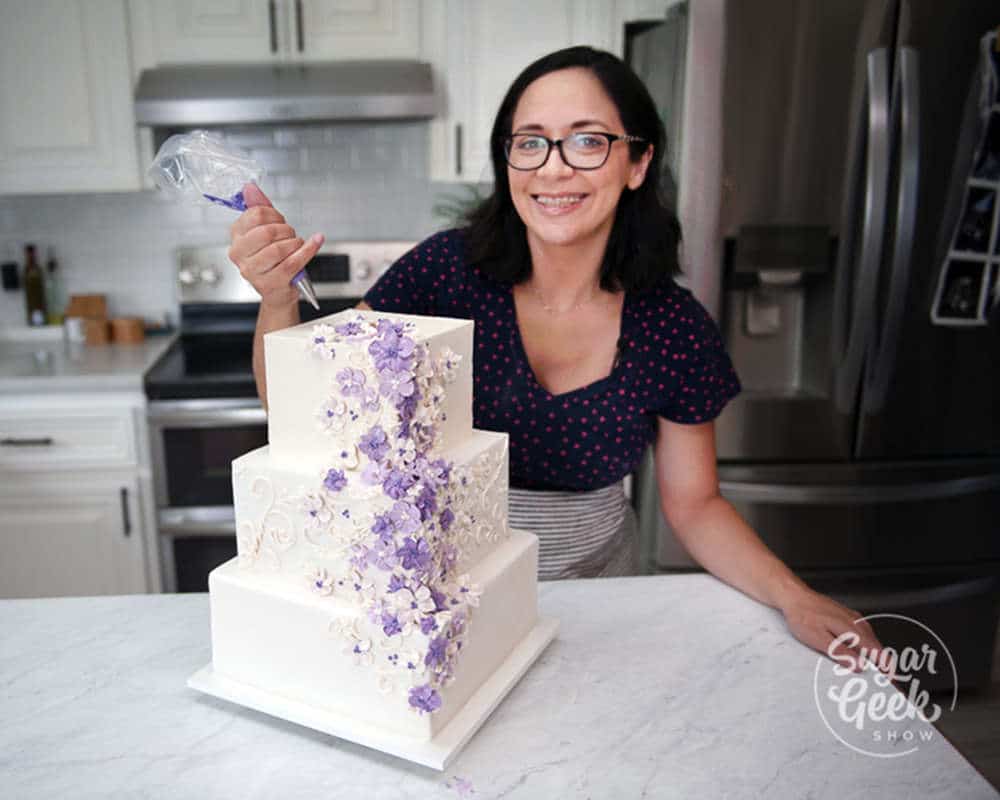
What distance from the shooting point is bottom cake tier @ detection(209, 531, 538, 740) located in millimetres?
857

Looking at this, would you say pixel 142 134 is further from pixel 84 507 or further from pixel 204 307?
pixel 84 507

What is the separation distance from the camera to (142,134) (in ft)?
8.10

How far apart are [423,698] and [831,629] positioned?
541 mm

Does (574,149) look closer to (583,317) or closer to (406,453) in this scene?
(583,317)

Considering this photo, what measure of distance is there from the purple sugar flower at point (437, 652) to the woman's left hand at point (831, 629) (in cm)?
50

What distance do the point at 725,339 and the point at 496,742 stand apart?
1.53 metres

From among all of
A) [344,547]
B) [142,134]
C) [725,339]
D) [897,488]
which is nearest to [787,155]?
[725,339]

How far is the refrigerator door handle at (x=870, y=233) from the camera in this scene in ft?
6.47

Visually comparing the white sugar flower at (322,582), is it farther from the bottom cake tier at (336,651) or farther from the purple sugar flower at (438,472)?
the purple sugar flower at (438,472)

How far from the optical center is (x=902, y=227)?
6.68 ft

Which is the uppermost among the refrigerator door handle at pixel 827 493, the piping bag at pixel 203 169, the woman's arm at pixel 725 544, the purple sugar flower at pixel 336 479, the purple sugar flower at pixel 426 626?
the piping bag at pixel 203 169

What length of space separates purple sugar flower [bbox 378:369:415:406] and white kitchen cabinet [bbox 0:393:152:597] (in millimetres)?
1703

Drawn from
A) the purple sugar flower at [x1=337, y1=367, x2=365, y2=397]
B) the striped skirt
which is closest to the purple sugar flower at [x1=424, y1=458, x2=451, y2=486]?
Answer: the purple sugar flower at [x1=337, y1=367, x2=365, y2=397]

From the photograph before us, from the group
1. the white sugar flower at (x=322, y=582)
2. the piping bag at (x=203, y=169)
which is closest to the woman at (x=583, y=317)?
the piping bag at (x=203, y=169)
